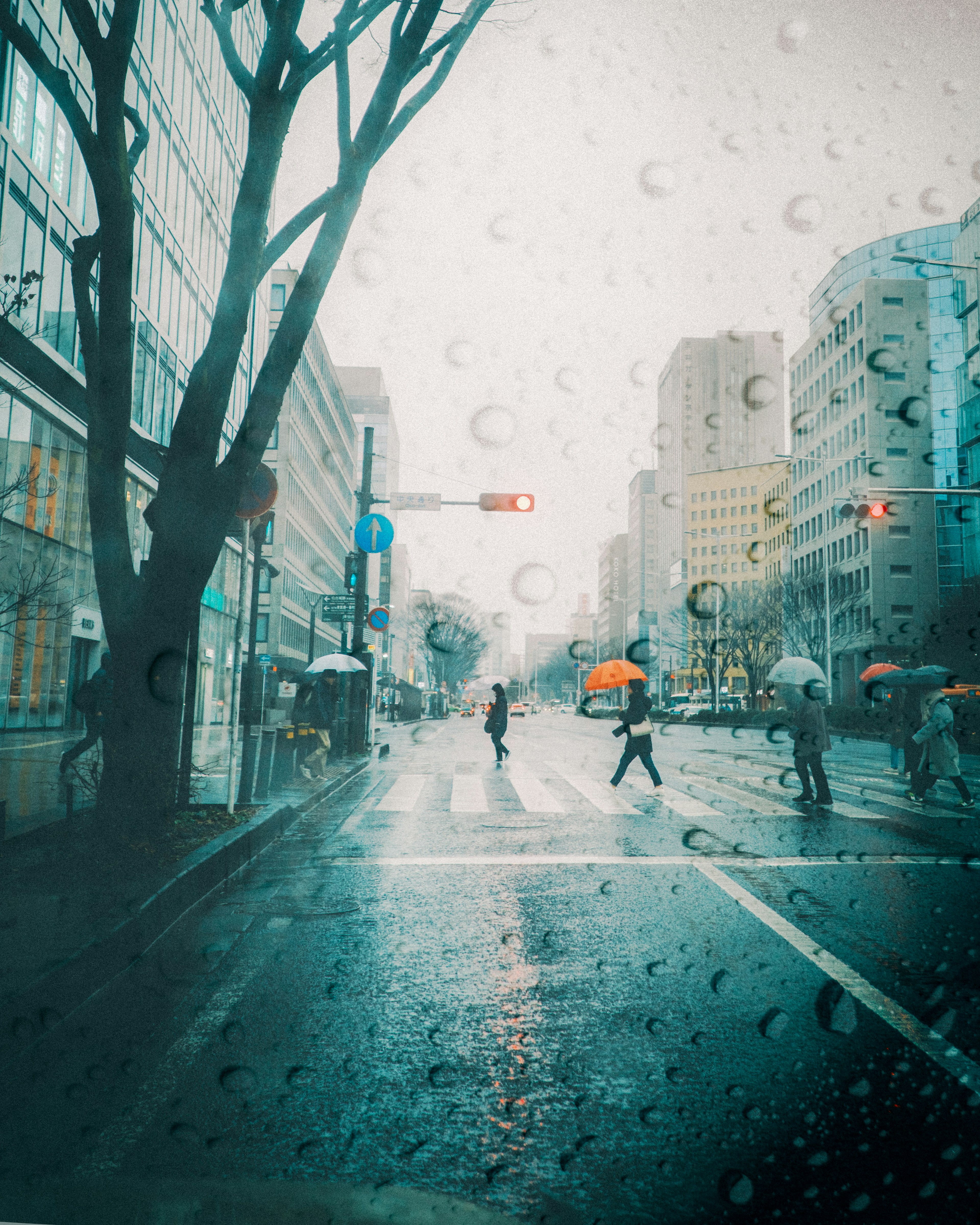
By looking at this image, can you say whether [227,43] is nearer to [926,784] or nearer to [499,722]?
[926,784]

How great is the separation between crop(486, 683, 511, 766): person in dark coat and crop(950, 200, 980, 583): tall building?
33076 mm

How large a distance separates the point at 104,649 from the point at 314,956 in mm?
22396

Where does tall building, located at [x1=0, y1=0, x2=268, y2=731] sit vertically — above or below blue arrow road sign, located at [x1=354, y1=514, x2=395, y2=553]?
above

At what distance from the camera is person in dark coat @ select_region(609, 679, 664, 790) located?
511 inches

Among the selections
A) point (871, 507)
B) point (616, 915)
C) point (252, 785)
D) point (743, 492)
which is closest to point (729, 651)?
point (871, 507)

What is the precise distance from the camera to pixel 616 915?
577 centimetres

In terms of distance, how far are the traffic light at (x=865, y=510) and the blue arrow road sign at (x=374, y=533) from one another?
8.63m

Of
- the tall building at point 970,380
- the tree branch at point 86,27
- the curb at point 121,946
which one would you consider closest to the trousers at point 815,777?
the curb at point 121,946

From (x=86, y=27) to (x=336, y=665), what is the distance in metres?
11.2

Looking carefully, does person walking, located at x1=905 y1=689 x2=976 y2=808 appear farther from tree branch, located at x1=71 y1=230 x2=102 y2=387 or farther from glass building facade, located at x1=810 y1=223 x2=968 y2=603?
glass building facade, located at x1=810 y1=223 x2=968 y2=603

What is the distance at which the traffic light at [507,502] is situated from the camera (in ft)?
48.9

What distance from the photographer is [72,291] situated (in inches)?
832

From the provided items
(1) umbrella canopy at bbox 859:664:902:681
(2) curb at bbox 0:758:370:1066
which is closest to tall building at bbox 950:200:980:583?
(1) umbrella canopy at bbox 859:664:902:681

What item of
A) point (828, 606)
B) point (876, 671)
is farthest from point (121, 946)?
point (828, 606)
